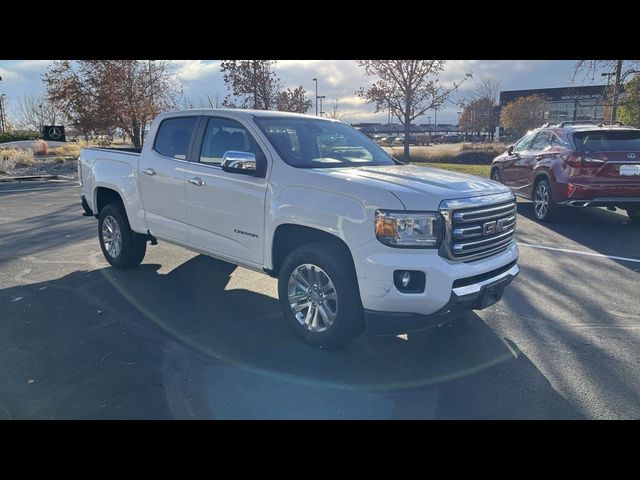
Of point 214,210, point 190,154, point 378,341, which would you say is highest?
point 190,154

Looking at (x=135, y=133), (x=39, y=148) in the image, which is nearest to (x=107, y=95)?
(x=135, y=133)

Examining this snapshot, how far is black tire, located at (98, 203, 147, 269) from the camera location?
6.18m

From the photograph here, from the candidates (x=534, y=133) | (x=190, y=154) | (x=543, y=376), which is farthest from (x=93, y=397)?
(x=534, y=133)

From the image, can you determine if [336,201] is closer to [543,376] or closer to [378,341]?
[378,341]

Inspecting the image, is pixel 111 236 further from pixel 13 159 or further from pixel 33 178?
pixel 13 159

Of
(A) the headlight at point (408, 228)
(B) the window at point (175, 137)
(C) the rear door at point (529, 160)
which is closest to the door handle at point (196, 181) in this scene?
(B) the window at point (175, 137)

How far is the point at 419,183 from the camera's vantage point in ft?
12.8

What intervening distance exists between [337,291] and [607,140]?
7063 mm

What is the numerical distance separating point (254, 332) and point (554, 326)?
9.19 feet

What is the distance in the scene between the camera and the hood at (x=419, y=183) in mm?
3580

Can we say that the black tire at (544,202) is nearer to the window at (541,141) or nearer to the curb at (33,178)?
the window at (541,141)

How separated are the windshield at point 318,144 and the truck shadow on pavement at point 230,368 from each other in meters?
1.60

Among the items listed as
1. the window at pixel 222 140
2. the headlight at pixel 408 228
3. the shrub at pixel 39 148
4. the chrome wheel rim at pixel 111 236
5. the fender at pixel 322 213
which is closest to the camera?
the headlight at pixel 408 228

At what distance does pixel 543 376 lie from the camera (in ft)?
11.8
